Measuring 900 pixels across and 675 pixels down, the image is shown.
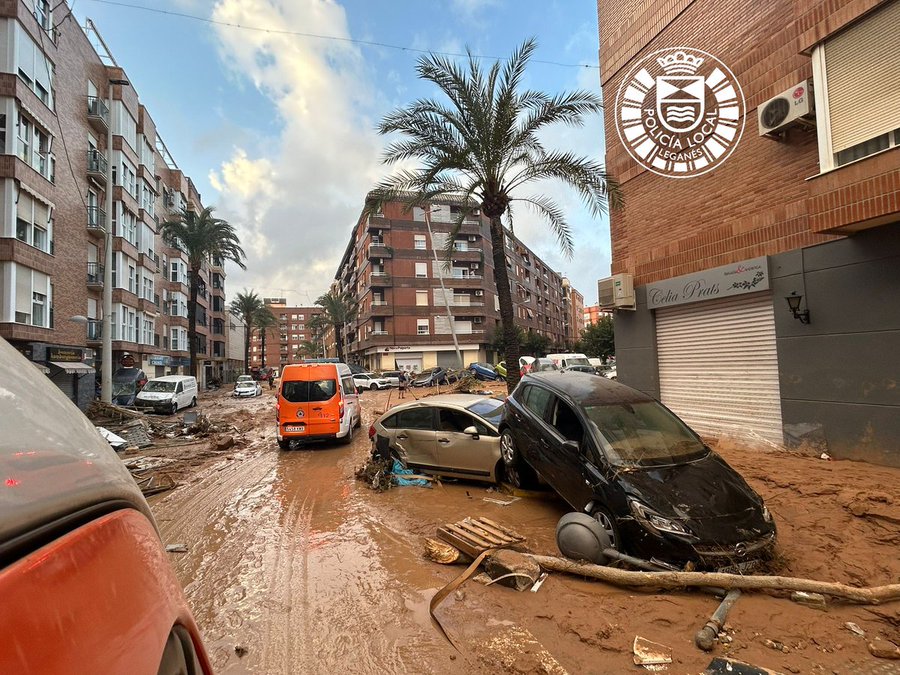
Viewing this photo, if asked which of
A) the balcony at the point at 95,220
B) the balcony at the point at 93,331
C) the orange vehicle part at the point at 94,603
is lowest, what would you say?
the orange vehicle part at the point at 94,603

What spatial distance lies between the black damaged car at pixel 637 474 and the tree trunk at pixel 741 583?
0.64ft

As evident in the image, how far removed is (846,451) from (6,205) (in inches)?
1077

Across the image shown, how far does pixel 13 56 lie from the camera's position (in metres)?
18.7

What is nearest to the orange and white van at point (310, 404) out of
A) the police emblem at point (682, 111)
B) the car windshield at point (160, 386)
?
the police emblem at point (682, 111)

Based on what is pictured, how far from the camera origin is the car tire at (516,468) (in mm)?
6910

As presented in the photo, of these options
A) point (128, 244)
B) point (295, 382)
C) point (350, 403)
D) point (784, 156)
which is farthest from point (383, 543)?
point (128, 244)

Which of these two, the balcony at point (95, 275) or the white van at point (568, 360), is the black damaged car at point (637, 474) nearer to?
the white van at point (568, 360)

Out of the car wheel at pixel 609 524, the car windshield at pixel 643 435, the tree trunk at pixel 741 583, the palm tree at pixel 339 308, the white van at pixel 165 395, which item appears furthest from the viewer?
the palm tree at pixel 339 308

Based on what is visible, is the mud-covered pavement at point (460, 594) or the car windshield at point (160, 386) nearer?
the mud-covered pavement at point (460, 594)

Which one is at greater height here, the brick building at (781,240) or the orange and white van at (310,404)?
the brick building at (781,240)

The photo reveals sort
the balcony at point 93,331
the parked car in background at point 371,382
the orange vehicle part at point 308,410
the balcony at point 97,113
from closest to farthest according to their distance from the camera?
the orange vehicle part at point 308,410 → the balcony at point 93,331 → the balcony at point 97,113 → the parked car in background at point 371,382

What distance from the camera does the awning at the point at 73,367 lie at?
20862mm

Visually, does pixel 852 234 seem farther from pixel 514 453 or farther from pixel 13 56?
pixel 13 56

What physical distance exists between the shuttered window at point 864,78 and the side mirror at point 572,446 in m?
6.85
